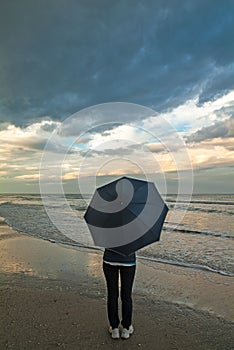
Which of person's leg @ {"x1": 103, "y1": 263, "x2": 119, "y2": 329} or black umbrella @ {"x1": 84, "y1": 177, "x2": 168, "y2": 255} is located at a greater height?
black umbrella @ {"x1": 84, "y1": 177, "x2": 168, "y2": 255}

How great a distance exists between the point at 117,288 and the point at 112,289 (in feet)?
0.23

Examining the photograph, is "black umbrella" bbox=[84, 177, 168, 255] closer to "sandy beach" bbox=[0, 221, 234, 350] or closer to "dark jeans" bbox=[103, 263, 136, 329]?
"dark jeans" bbox=[103, 263, 136, 329]

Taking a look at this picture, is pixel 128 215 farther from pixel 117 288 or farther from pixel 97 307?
pixel 97 307

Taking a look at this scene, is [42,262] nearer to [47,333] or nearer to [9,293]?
[9,293]

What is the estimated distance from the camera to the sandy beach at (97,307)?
4277 mm

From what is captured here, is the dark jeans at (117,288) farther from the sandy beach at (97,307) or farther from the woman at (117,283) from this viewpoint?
the sandy beach at (97,307)

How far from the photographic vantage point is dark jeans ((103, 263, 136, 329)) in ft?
13.4

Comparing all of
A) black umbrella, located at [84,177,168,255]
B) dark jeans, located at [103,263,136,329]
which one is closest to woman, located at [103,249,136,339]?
dark jeans, located at [103,263,136,329]

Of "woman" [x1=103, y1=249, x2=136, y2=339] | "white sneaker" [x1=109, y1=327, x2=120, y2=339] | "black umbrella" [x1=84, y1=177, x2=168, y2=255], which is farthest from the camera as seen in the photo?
"white sneaker" [x1=109, y1=327, x2=120, y2=339]

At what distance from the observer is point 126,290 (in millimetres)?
4164

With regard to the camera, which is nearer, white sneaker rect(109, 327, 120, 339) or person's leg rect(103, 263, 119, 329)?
person's leg rect(103, 263, 119, 329)

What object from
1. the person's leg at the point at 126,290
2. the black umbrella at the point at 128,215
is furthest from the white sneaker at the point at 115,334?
the black umbrella at the point at 128,215

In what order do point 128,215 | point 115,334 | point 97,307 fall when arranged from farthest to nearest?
point 97,307 < point 115,334 < point 128,215

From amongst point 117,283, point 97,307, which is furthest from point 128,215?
point 97,307
